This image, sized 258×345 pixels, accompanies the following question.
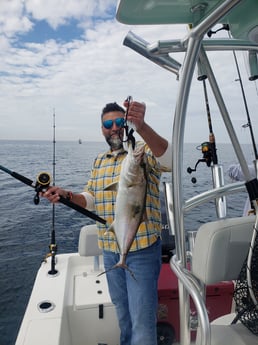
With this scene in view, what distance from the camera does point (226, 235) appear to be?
1.40 metres

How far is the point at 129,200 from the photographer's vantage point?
1957mm

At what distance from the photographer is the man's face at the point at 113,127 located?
221cm

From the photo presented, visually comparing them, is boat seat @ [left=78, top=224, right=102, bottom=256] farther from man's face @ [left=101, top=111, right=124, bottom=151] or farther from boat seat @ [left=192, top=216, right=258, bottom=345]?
boat seat @ [left=192, top=216, right=258, bottom=345]

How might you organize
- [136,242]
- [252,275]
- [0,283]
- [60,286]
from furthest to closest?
1. [0,283]
2. [60,286]
3. [136,242]
4. [252,275]

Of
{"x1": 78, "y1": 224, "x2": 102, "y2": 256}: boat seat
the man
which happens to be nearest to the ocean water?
{"x1": 78, "y1": 224, "x2": 102, "y2": 256}: boat seat

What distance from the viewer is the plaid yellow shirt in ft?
6.99

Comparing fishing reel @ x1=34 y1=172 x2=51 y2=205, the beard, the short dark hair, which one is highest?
the short dark hair

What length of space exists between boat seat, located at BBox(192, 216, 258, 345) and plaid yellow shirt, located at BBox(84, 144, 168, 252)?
2.26 ft

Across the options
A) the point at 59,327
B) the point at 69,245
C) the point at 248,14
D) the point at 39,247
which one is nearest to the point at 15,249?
the point at 39,247

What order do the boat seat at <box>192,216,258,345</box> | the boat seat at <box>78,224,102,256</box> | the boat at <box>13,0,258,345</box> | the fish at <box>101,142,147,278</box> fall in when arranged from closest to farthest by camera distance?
1. the boat at <box>13,0,258,345</box>
2. the boat seat at <box>192,216,258,345</box>
3. the fish at <box>101,142,147,278</box>
4. the boat seat at <box>78,224,102,256</box>

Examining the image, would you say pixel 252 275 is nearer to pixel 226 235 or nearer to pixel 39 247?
pixel 226 235

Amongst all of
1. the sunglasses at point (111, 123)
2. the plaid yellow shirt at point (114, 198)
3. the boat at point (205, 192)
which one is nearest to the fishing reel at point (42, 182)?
the plaid yellow shirt at point (114, 198)

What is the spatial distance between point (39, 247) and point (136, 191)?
5.74 m

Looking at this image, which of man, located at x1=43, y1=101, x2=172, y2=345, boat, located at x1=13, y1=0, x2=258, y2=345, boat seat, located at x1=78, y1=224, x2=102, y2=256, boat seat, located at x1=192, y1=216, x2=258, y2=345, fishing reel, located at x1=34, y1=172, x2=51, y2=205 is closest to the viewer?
boat, located at x1=13, y1=0, x2=258, y2=345
